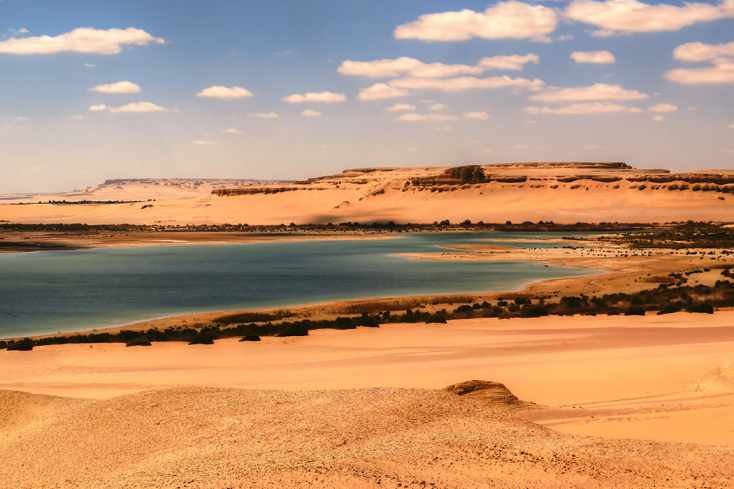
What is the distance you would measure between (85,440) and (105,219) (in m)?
136

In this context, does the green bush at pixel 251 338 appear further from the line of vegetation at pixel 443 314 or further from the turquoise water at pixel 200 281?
the turquoise water at pixel 200 281

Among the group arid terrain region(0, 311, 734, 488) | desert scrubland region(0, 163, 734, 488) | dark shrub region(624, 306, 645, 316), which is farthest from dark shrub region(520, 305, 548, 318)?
arid terrain region(0, 311, 734, 488)

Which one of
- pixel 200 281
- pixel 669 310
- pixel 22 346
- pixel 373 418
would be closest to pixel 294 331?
pixel 22 346

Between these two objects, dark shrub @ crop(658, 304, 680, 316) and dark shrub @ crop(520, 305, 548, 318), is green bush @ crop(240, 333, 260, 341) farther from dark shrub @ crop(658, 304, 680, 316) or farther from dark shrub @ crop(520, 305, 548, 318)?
dark shrub @ crop(658, 304, 680, 316)

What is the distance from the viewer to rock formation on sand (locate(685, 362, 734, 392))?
9867mm

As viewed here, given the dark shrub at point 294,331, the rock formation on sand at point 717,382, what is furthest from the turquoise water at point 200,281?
the rock formation on sand at point 717,382

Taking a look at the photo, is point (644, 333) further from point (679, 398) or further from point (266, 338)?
point (266, 338)

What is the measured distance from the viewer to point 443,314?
74.4ft

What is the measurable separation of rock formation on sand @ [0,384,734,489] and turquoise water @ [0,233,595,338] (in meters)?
15.1

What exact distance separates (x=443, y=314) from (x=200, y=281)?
19670 mm

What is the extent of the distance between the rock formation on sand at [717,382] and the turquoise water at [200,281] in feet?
64.4

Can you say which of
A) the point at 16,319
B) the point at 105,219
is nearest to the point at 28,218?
the point at 105,219

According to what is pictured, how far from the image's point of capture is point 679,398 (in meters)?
9.77

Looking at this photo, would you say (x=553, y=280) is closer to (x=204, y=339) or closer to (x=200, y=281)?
(x=200, y=281)
